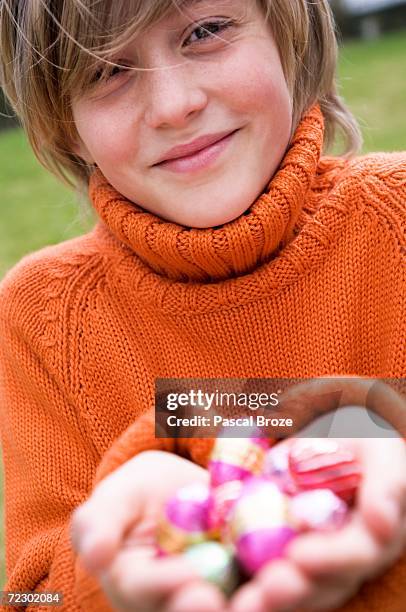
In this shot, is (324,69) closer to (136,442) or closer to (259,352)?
(259,352)

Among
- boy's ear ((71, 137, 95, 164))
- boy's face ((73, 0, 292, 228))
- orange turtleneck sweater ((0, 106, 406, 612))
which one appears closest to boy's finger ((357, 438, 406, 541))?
orange turtleneck sweater ((0, 106, 406, 612))

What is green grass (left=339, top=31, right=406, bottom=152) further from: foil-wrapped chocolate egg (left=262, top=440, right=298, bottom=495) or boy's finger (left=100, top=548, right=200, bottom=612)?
boy's finger (left=100, top=548, right=200, bottom=612)

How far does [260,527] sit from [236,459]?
0.10 meters

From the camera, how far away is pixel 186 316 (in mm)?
900

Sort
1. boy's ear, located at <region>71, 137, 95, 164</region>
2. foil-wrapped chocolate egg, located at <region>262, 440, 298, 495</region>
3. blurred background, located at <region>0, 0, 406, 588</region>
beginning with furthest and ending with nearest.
A: blurred background, located at <region>0, 0, 406, 588</region> < boy's ear, located at <region>71, 137, 95, 164</region> < foil-wrapped chocolate egg, located at <region>262, 440, 298, 495</region>

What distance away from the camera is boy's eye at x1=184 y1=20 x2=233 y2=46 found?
0.83m

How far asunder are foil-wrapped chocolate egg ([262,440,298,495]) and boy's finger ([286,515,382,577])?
75mm

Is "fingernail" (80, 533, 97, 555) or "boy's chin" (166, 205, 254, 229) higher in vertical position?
"boy's chin" (166, 205, 254, 229)

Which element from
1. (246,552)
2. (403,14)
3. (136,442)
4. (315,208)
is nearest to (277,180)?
(315,208)

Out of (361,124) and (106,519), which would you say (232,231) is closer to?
(106,519)

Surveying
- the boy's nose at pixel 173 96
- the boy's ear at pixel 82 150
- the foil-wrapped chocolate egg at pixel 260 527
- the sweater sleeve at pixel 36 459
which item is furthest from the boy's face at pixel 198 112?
the foil-wrapped chocolate egg at pixel 260 527

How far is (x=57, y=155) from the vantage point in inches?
42.2

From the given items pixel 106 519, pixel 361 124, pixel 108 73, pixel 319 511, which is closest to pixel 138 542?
pixel 106 519

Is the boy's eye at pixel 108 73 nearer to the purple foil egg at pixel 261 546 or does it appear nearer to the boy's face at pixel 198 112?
the boy's face at pixel 198 112
